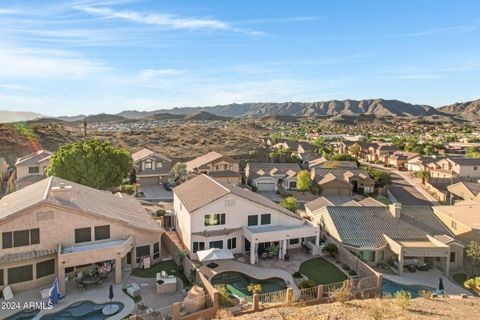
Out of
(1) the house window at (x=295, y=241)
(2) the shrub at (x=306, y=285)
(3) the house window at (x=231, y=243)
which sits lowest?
(2) the shrub at (x=306, y=285)

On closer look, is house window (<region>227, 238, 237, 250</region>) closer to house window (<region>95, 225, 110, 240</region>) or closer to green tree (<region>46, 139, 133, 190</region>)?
house window (<region>95, 225, 110, 240</region>)

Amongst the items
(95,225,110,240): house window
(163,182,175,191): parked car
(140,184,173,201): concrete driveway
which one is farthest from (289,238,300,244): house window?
(163,182,175,191): parked car

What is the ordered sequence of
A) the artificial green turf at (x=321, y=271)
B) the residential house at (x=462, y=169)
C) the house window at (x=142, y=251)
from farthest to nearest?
the residential house at (x=462, y=169)
the house window at (x=142, y=251)
the artificial green turf at (x=321, y=271)

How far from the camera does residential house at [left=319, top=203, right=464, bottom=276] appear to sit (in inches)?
1220

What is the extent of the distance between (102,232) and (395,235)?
25.8m

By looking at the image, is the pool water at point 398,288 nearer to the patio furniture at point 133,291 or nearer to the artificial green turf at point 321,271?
the artificial green turf at point 321,271

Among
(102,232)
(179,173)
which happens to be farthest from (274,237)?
(179,173)

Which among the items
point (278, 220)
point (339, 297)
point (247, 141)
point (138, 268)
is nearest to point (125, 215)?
A: point (138, 268)

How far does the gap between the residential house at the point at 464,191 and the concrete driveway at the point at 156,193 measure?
152ft

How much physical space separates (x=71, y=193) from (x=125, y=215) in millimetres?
4536

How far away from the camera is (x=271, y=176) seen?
64.2 meters

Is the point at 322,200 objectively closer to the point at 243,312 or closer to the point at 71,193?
the point at 243,312

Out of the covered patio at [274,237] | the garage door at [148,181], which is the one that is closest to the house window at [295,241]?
the covered patio at [274,237]

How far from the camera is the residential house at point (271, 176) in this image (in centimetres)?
6331
